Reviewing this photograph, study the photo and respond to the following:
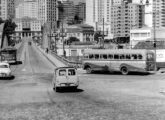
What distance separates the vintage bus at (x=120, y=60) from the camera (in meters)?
42.3

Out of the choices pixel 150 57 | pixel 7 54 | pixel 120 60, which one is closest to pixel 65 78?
pixel 120 60

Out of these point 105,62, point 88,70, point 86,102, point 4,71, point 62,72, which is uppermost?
point 62,72

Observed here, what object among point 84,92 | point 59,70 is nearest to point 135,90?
point 84,92

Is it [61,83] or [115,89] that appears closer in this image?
[61,83]

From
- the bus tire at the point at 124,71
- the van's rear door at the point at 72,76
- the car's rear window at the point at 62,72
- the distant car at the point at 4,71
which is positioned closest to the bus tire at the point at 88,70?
the bus tire at the point at 124,71

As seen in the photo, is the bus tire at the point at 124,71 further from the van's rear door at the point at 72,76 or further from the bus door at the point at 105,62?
the van's rear door at the point at 72,76

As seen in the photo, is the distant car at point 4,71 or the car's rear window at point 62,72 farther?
the distant car at point 4,71

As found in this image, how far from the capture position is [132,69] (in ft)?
141

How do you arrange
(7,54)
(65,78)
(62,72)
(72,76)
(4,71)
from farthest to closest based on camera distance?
(7,54), (4,71), (62,72), (72,76), (65,78)

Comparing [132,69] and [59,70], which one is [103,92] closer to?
[59,70]

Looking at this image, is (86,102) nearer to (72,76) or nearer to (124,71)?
(72,76)

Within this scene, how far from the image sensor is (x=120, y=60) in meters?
43.8

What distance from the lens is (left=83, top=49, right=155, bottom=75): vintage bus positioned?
42344 millimetres

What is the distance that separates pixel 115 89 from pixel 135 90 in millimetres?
1655
